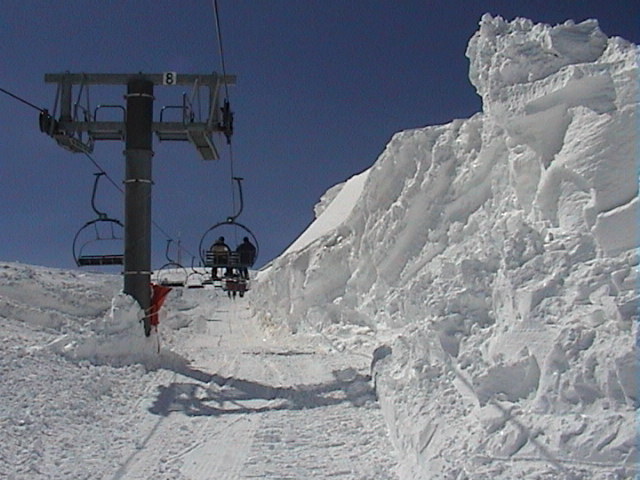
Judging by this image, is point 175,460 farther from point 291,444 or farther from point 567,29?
point 567,29

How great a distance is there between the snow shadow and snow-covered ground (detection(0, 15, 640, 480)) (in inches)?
2.1

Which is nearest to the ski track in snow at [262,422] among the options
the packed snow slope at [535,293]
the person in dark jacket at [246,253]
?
the packed snow slope at [535,293]

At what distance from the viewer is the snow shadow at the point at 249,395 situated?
32.6ft

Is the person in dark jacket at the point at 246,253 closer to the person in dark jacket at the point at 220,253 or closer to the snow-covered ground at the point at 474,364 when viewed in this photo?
the person in dark jacket at the point at 220,253

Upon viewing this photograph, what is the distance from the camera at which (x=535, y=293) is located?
698 centimetres

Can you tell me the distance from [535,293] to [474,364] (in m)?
0.99

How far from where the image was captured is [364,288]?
20.3 metres

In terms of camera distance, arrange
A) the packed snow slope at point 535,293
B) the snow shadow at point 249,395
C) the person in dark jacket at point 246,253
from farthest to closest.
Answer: the person in dark jacket at point 246,253
the snow shadow at point 249,395
the packed snow slope at point 535,293

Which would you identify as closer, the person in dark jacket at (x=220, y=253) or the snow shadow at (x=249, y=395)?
the snow shadow at (x=249, y=395)

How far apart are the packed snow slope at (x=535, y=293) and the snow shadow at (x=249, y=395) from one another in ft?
1.64

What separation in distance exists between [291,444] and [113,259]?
9.07 meters

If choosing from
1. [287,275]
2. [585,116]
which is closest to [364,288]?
[287,275]

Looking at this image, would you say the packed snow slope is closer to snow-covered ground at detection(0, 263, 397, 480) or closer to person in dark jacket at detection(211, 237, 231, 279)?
snow-covered ground at detection(0, 263, 397, 480)

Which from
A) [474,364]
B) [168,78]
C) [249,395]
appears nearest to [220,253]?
[168,78]
